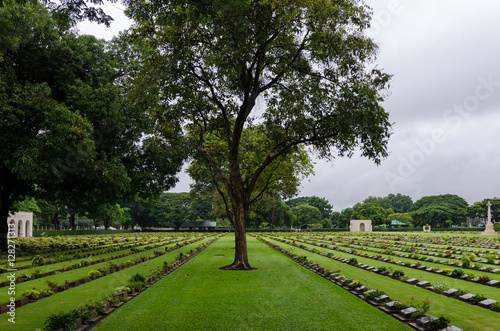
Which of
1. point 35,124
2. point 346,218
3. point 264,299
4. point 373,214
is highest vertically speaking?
point 35,124

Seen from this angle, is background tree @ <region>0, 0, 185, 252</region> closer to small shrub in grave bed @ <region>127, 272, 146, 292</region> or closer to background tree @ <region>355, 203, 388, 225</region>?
small shrub in grave bed @ <region>127, 272, 146, 292</region>

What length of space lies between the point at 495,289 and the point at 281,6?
30.3ft

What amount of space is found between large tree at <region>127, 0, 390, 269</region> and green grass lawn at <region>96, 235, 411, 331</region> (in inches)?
152

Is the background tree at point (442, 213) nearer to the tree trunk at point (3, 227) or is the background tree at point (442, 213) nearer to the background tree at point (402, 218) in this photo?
the background tree at point (402, 218)

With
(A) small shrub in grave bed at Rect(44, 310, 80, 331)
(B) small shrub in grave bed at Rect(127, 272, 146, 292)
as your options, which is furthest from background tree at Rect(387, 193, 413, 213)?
(A) small shrub in grave bed at Rect(44, 310, 80, 331)

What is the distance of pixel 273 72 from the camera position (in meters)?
13.2

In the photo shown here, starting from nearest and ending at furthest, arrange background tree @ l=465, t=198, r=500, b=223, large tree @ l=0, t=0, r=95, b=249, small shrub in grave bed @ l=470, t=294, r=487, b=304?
small shrub in grave bed @ l=470, t=294, r=487, b=304 → large tree @ l=0, t=0, r=95, b=249 → background tree @ l=465, t=198, r=500, b=223

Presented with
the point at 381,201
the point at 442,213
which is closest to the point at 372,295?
the point at 442,213

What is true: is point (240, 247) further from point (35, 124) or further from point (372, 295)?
point (35, 124)

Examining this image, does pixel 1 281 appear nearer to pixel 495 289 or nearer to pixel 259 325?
pixel 259 325

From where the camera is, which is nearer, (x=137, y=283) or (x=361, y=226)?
(x=137, y=283)

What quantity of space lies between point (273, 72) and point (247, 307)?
8.85 metres

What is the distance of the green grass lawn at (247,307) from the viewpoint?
5879 mm

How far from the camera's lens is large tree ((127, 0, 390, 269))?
1025cm
